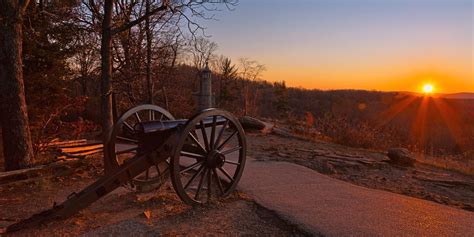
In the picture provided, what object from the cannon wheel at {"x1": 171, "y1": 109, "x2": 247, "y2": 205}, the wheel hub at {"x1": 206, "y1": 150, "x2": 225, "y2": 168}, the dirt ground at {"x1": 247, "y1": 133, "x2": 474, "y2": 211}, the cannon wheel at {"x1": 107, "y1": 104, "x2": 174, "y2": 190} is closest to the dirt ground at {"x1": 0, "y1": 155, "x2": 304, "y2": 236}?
the cannon wheel at {"x1": 107, "y1": 104, "x2": 174, "y2": 190}

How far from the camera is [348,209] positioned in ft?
15.3

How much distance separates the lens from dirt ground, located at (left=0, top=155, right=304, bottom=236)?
3887mm

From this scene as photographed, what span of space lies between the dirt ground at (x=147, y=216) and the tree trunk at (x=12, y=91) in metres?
0.60

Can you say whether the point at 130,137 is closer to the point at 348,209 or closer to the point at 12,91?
the point at 12,91

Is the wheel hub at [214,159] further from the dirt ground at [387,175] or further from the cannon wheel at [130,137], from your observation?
the dirt ground at [387,175]

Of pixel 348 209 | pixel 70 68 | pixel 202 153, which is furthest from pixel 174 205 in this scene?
pixel 70 68

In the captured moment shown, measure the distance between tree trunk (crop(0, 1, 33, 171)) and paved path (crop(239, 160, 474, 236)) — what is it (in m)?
3.67

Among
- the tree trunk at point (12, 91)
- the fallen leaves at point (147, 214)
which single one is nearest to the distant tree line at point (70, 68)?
the tree trunk at point (12, 91)

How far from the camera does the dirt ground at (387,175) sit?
5992mm

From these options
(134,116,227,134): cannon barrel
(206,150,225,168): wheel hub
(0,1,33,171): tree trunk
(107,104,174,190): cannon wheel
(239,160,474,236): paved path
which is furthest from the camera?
(0,1,33,171): tree trunk

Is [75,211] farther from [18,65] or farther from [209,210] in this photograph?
[18,65]

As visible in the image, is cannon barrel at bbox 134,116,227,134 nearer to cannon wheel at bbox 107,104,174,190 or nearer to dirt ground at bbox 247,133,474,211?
cannon wheel at bbox 107,104,174,190

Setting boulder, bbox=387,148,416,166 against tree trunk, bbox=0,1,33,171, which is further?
boulder, bbox=387,148,416,166

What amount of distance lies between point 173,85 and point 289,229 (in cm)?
1634
